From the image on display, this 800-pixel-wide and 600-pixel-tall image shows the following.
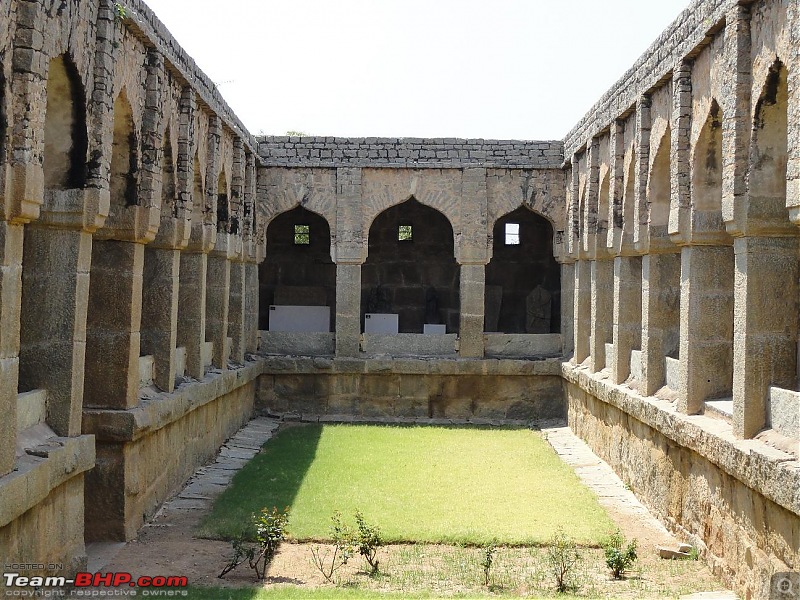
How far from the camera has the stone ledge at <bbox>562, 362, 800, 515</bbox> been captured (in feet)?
19.1

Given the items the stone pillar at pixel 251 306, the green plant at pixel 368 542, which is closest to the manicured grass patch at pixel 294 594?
the green plant at pixel 368 542

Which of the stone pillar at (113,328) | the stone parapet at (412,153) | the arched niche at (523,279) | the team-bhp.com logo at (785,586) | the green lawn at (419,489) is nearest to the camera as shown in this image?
the team-bhp.com logo at (785,586)

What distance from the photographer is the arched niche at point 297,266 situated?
1923cm

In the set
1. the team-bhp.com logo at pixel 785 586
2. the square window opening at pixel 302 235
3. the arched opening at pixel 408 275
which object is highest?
the square window opening at pixel 302 235

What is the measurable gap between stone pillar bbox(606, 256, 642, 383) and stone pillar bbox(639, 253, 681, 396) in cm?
106

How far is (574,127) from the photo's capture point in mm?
14508

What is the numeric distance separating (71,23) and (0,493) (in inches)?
135

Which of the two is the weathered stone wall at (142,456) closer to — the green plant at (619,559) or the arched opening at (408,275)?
the green plant at (619,559)

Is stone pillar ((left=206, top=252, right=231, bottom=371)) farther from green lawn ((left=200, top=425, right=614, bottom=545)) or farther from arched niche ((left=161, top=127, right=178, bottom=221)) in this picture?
arched niche ((left=161, top=127, right=178, bottom=221))

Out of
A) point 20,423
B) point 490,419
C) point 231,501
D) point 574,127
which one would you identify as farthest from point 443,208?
point 20,423

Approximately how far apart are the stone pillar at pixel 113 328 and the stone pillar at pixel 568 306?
8843 millimetres

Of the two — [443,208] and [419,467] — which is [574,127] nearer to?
[443,208]

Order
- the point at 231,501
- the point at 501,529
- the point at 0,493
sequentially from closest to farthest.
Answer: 1. the point at 0,493
2. the point at 501,529
3. the point at 231,501

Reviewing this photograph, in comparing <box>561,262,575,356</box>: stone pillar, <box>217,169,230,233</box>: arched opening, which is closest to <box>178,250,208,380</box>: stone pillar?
<box>217,169,230,233</box>: arched opening
